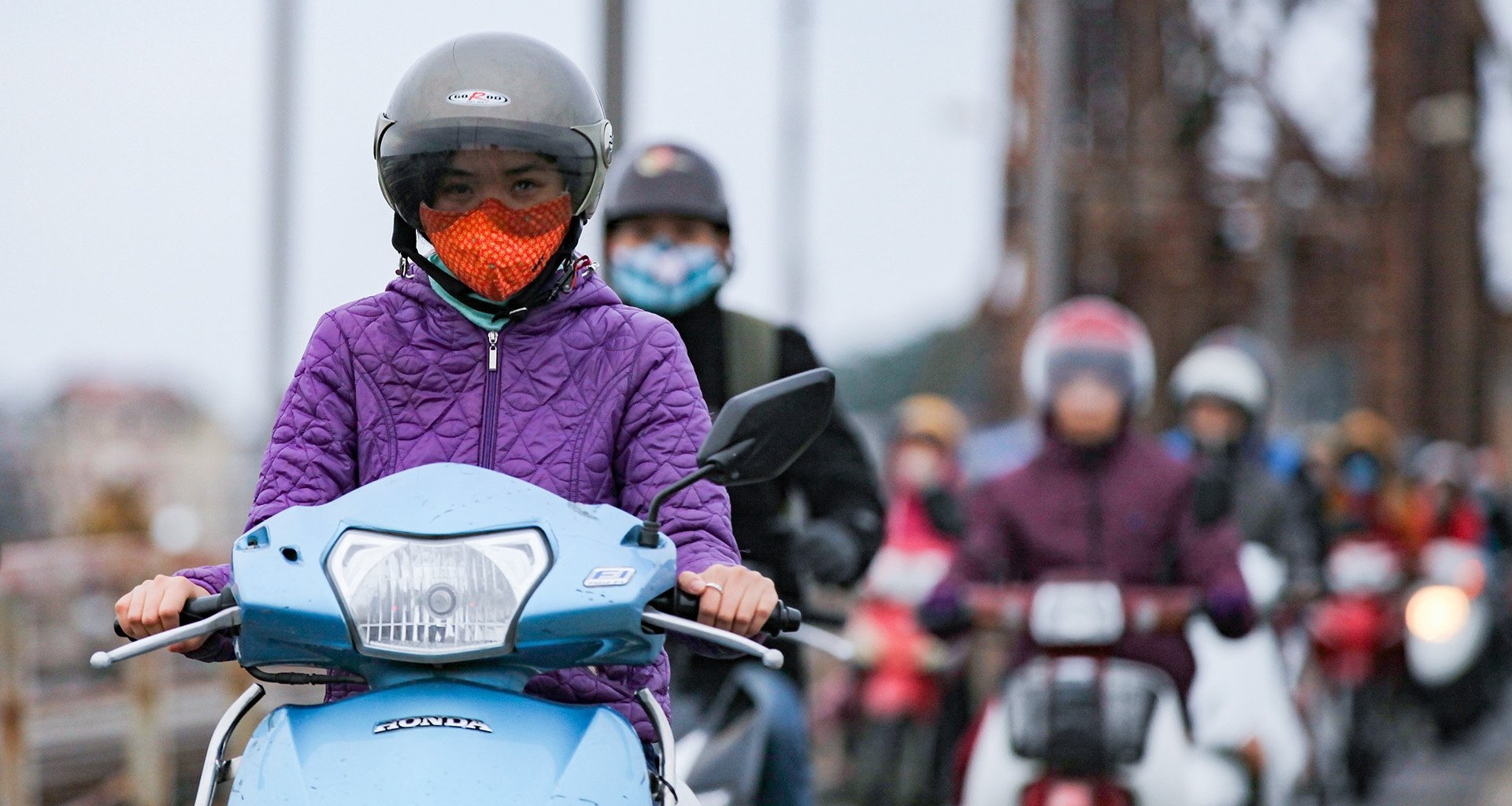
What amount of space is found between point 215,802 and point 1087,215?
26.9m

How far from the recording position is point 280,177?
1186 cm

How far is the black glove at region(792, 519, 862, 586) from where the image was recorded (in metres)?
5.39

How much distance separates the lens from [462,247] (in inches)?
128

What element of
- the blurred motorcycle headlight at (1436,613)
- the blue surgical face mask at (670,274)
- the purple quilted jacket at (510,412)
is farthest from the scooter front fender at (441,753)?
the blurred motorcycle headlight at (1436,613)

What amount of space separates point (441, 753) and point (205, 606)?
0.44 metres

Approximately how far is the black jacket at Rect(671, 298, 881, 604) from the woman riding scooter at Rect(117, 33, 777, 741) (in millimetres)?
1737

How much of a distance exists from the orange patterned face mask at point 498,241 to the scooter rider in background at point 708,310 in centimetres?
201

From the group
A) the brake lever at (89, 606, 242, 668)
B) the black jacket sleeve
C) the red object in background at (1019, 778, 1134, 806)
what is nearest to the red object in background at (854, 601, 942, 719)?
the black jacket sleeve

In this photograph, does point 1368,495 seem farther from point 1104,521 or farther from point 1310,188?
point 1310,188

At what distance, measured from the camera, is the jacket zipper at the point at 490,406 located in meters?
3.20

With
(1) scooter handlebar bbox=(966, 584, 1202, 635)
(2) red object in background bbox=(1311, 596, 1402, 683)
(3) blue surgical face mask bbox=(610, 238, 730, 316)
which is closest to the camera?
(3) blue surgical face mask bbox=(610, 238, 730, 316)

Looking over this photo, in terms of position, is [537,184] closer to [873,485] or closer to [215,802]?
[215,802]

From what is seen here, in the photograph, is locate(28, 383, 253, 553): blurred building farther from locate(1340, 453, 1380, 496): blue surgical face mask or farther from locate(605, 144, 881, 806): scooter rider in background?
locate(605, 144, 881, 806): scooter rider in background

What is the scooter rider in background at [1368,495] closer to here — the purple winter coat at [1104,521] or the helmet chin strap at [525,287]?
the purple winter coat at [1104,521]
